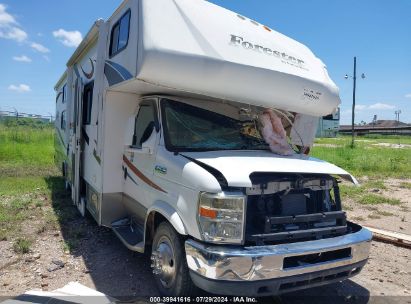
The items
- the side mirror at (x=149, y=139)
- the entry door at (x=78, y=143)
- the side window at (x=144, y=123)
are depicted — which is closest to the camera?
the side mirror at (x=149, y=139)

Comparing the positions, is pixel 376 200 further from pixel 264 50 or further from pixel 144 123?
pixel 144 123

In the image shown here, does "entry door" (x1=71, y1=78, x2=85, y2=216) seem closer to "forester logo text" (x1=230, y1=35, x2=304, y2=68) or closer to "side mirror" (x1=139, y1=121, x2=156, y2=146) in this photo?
"side mirror" (x1=139, y1=121, x2=156, y2=146)

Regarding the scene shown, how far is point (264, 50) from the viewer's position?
495cm

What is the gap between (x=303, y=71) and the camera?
5.28 metres

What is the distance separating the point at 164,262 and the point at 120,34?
2.94 meters

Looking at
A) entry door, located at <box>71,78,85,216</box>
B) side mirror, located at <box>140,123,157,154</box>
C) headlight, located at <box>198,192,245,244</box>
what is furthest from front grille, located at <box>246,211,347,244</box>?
entry door, located at <box>71,78,85,216</box>

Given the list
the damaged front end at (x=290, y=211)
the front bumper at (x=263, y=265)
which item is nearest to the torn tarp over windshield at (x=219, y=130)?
the damaged front end at (x=290, y=211)

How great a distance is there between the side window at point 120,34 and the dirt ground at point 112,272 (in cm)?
286

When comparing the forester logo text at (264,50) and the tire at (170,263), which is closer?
the tire at (170,263)

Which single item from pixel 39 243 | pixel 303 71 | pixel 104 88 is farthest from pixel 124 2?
pixel 39 243

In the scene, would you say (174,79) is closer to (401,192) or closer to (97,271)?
(97,271)

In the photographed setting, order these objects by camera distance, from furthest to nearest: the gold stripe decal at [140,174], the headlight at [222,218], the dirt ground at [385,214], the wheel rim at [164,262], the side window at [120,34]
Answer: the dirt ground at [385,214]
the side window at [120,34]
the gold stripe decal at [140,174]
the wheel rim at [164,262]
the headlight at [222,218]

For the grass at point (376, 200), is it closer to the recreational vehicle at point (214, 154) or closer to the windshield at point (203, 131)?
the recreational vehicle at point (214, 154)

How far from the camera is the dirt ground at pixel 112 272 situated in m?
4.53
